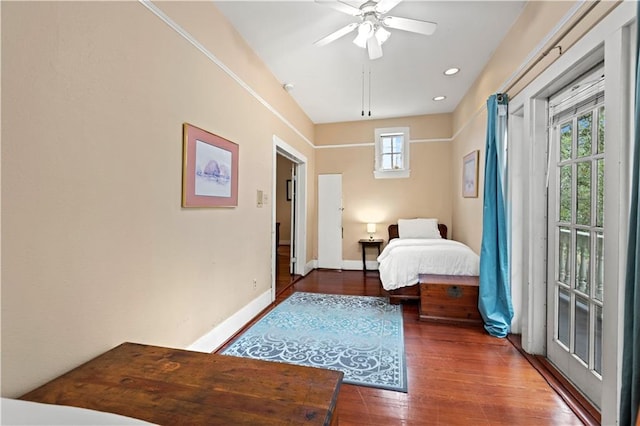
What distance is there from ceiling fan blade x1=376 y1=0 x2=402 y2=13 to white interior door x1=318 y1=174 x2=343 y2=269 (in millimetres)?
3550

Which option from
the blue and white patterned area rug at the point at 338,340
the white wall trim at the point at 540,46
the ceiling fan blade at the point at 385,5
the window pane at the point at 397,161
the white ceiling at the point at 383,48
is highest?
the white ceiling at the point at 383,48

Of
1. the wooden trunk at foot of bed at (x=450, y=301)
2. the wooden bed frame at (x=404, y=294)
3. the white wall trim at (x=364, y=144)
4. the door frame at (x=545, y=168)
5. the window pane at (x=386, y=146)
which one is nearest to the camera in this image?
the door frame at (x=545, y=168)

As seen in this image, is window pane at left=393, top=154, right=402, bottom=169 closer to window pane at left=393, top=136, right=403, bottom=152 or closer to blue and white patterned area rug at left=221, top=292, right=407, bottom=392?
window pane at left=393, top=136, right=403, bottom=152

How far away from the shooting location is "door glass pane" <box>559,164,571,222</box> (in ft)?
6.45

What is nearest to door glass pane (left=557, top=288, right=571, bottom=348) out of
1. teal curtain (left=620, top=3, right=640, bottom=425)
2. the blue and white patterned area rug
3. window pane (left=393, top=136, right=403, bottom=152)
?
teal curtain (left=620, top=3, right=640, bottom=425)

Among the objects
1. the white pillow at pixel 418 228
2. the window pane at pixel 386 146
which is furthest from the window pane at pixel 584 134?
the window pane at pixel 386 146

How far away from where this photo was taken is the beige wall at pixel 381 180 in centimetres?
514

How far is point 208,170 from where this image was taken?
7.25 ft

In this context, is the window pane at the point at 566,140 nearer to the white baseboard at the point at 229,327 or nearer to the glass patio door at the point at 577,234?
the glass patio door at the point at 577,234

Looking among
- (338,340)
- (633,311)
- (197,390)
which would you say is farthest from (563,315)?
(197,390)

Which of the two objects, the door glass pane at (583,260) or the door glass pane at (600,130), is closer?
the door glass pane at (600,130)

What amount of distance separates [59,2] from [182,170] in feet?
3.24

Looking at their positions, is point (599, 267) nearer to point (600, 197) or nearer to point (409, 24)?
point (600, 197)

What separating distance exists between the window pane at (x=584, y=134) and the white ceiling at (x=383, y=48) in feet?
4.01
